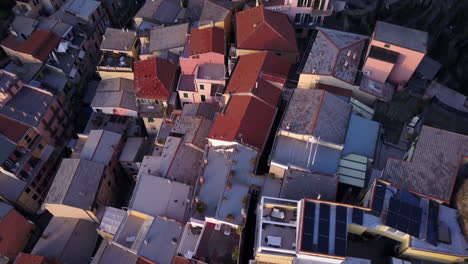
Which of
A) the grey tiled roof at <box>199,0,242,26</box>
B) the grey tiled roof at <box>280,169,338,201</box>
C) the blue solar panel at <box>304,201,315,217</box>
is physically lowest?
the blue solar panel at <box>304,201,315,217</box>

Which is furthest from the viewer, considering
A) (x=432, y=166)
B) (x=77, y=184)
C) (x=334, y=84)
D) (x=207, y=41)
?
(x=207, y=41)

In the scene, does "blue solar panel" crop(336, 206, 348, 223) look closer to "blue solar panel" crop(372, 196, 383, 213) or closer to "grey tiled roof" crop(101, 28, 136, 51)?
"blue solar panel" crop(372, 196, 383, 213)

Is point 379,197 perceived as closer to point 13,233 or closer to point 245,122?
point 245,122

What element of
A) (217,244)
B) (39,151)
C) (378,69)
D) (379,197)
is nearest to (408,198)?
(379,197)

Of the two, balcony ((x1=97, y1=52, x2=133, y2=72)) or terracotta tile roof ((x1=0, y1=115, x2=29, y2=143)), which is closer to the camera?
terracotta tile roof ((x1=0, y1=115, x2=29, y2=143))

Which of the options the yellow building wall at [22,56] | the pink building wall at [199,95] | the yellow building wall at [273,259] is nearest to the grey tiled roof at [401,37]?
the pink building wall at [199,95]

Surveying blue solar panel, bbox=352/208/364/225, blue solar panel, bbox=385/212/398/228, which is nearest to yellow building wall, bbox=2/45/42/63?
blue solar panel, bbox=352/208/364/225

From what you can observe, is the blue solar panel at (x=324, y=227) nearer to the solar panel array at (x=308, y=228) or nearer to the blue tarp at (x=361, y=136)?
the solar panel array at (x=308, y=228)
